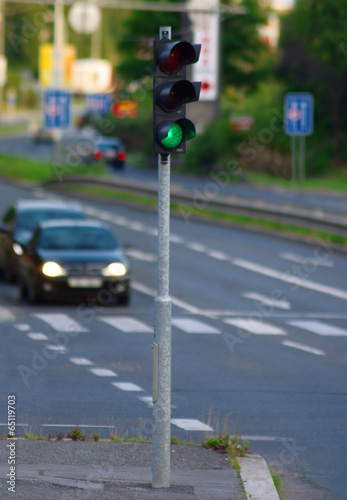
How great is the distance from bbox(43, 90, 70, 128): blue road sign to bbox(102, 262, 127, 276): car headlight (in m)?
23.0

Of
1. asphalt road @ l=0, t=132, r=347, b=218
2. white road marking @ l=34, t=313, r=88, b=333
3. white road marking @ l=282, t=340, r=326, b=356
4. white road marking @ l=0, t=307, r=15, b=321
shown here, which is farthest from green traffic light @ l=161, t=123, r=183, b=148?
asphalt road @ l=0, t=132, r=347, b=218

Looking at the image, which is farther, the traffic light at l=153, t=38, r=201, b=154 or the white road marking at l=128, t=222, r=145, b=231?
the white road marking at l=128, t=222, r=145, b=231

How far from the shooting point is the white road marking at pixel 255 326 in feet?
61.7

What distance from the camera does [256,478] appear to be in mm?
9125

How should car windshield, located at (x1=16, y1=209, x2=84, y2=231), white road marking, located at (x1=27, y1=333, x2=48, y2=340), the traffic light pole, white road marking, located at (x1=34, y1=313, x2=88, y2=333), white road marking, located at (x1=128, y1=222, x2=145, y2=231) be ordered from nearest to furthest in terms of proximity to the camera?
1. the traffic light pole
2. white road marking, located at (x1=27, y1=333, x2=48, y2=340)
3. white road marking, located at (x1=34, y1=313, x2=88, y2=333)
4. car windshield, located at (x1=16, y1=209, x2=84, y2=231)
5. white road marking, located at (x1=128, y1=222, x2=145, y2=231)

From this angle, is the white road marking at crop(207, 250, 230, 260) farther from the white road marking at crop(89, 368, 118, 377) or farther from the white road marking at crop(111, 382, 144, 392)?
the white road marking at crop(111, 382, 144, 392)

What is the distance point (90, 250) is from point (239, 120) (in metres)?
41.5

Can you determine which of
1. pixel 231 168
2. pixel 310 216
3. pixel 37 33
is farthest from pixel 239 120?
pixel 37 33

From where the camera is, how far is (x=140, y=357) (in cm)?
1588

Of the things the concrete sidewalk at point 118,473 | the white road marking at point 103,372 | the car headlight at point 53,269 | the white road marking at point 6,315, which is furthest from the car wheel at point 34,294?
the concrete sidewalk at point 118,473

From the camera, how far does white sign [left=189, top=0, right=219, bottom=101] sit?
54.8 m

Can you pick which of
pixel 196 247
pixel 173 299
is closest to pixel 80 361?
pixel 173 299

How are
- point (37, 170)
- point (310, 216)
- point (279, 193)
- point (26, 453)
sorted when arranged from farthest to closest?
point (37, 170)
point (279, 193)
point (310, 216)
point (26, 453)

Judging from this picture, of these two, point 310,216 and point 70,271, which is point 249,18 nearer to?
point 310,216
